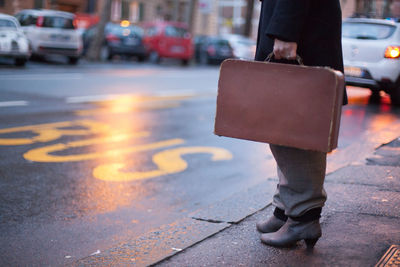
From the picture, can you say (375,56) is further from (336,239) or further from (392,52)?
(336,239)

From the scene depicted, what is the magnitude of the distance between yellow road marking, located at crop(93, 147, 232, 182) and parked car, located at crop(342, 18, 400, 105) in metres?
5.18

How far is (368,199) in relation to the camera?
4.15 meters

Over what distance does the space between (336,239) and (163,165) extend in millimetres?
3201

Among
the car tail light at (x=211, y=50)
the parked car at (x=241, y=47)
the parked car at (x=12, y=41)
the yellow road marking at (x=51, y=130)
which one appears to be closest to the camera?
the yellow road marking at (x=51, y=130)

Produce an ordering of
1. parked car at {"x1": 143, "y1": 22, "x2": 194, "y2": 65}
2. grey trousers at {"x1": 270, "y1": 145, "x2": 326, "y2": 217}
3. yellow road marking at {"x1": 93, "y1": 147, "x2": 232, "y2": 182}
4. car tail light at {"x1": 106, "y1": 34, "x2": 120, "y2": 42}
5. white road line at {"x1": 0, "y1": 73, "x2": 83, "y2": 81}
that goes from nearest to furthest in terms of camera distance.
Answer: grey trousers at {"x1": 270, "y1": 145, "x2": 326, "y2": 217} → yellow road marking at {"x1": 93, "y1": 147, "x2": 232, "y2": 182} → white road line at {"x1": 0, "y1": 73, "x2": 83, "y2": 81} → car tail light at {"x1": 106, "y1": 34, "x2": 120, "y2": 42} → parked car at {"x1": 143, "y1": 22, "x2": 194, "y2": 65}

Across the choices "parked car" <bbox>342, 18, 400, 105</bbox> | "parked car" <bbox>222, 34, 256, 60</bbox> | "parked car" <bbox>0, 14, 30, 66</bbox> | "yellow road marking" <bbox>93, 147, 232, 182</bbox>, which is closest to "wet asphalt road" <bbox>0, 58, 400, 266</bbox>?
"yellow road marking" <bbox>93, 147, 232, 182</bbox>

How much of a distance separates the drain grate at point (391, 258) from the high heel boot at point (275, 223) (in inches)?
23.9

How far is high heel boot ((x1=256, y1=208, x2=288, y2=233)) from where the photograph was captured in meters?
3.41

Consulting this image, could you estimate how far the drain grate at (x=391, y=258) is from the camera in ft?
9.51

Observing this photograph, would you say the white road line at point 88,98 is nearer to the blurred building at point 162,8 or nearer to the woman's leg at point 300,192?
the woman's leg at point 300,192

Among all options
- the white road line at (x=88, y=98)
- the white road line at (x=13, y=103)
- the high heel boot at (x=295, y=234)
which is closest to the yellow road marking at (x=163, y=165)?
the high heel boot at (x=295, y=234)

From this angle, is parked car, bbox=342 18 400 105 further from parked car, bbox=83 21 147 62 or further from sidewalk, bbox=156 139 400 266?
parked car, bbox=83 21 147 62

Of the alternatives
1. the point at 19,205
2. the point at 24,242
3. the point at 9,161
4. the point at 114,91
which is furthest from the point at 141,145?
the point at 114,91

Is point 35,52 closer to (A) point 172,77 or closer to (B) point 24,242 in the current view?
(A) point 172,77
